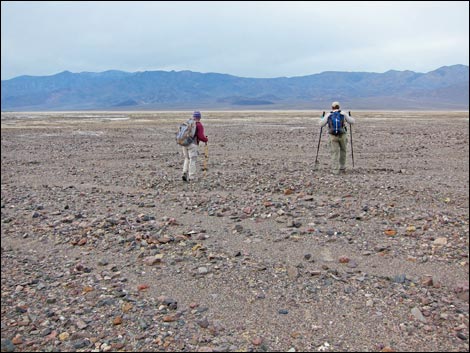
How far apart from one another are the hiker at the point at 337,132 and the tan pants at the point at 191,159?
3528mm

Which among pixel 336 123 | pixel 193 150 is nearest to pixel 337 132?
pixel 336 123

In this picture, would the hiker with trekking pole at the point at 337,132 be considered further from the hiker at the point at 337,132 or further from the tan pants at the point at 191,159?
the tan pants at the point at 191,159

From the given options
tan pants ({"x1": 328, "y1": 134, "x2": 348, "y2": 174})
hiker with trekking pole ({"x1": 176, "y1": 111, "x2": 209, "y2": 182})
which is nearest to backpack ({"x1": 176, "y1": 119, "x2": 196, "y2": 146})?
hiker with trekking pole ({"x1": 176, "y1": 111, "x2": 209, "y2": 182})

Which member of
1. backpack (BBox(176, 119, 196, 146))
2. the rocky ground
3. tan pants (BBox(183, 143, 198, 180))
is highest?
backpack (BBox(176, 119, 196, 146))

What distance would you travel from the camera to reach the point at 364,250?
22.4 feet

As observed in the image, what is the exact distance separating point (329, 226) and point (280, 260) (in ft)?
5.39

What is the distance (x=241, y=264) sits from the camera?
6531 millimetres

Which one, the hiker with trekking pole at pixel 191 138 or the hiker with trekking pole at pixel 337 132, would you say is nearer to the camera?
the hiker with trekking pole at pixel 191 138

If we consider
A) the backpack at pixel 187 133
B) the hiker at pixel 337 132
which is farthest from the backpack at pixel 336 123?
the backpack at pixel 187 133

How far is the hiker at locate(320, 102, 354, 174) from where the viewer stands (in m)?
12.6

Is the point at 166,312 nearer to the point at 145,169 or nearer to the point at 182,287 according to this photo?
the point at 182,287

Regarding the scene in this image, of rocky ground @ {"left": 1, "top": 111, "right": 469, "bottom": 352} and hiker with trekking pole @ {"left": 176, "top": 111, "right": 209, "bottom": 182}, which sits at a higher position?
hiker with trekking pole @ {"left": 176, "top": 111, "right": 209, "bottom": 182}

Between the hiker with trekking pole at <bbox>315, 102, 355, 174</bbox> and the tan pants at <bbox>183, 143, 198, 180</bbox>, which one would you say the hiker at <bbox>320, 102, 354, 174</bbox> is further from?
A: the tan pants at <bbox>183, 143, 198, 180</bbox>

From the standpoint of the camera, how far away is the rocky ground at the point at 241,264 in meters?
4.86
